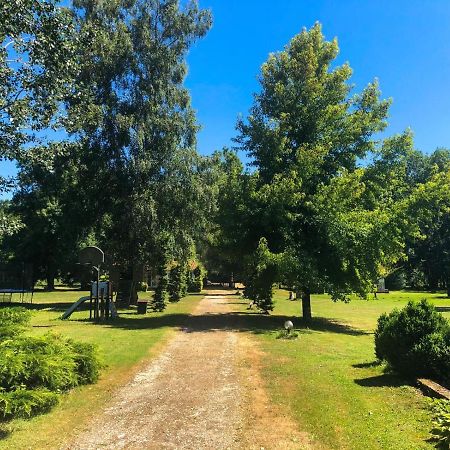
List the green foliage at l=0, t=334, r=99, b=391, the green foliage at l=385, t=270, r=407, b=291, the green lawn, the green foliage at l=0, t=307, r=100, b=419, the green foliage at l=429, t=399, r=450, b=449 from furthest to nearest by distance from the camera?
the green foliage at l=385, t=270, r=407, b=291 → the green foliage at l=0, t=334, r=99, b=391 → the green foliage at l=0, t=307, r=100, b=419 → the green lawn → the green foliage at l=429, t=399, r=450, b=449

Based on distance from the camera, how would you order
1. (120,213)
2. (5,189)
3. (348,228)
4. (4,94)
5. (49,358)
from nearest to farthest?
(49,358) → (4,94) → (5,189) → (348,228) → (120,213)

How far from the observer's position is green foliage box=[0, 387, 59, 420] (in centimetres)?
634

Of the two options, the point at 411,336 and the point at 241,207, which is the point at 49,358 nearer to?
the point at 411,336

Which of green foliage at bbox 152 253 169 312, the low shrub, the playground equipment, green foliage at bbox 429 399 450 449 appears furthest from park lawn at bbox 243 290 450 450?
green foliage at bbox 152 253 169 312

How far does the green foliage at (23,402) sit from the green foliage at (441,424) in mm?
5323

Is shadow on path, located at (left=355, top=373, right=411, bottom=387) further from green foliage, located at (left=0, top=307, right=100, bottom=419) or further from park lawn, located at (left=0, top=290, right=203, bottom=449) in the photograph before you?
green foliage, located at (left=0, top=307, right=100, bottom=419)

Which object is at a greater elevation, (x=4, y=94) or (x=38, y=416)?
(x=4, y=94)

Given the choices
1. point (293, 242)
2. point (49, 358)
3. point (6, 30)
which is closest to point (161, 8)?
point (293, 242)

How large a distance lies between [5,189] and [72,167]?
46.9 feet

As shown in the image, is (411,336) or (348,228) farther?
(348,228)

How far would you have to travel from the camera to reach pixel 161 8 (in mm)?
28453

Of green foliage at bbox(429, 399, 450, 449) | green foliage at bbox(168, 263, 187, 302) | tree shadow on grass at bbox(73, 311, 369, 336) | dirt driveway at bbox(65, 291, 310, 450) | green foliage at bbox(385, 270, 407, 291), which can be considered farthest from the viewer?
green foliage at bbox(385, 270, 407, 291)

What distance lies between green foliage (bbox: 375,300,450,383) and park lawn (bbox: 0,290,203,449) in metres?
5.35

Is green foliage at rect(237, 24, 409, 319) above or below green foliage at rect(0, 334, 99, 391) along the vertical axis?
above
